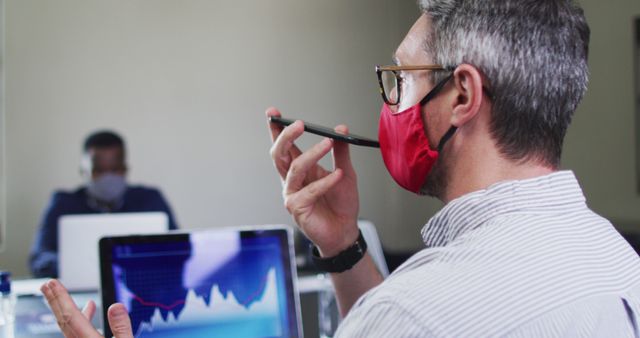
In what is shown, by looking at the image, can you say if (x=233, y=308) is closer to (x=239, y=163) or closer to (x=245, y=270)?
(x=245, y=270)

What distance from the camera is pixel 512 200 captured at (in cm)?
85

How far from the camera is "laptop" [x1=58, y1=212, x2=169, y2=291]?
2.23m

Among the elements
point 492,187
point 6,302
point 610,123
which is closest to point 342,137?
point 492,187

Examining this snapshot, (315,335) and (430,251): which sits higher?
(430,251)

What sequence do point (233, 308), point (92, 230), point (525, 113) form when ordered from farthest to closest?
1. point (92, 230)
2. point (233, 308)
3. point (525, 113)

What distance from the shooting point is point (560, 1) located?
0.93m

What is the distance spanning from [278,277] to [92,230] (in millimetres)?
1254

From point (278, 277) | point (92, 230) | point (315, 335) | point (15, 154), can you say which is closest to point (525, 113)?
point (278, 277)

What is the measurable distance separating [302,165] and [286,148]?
0.16ft

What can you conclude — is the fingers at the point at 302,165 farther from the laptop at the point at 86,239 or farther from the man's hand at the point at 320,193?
the laptop at the point at 86,239

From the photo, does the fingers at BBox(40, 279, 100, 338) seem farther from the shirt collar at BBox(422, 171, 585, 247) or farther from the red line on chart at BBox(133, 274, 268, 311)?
the shirt collar at BBox(422, 171, 585, 247)

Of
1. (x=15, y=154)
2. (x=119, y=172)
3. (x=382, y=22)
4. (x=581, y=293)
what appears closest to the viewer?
(x=581, y=293)

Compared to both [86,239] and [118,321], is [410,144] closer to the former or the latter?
[118,321]

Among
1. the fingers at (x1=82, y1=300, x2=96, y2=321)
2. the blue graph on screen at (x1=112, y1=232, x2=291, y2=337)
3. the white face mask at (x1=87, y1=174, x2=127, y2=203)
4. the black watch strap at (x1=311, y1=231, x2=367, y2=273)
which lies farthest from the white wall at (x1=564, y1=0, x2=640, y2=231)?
the fingers at (x1=82, y1=300, x2=96, y2=321)
